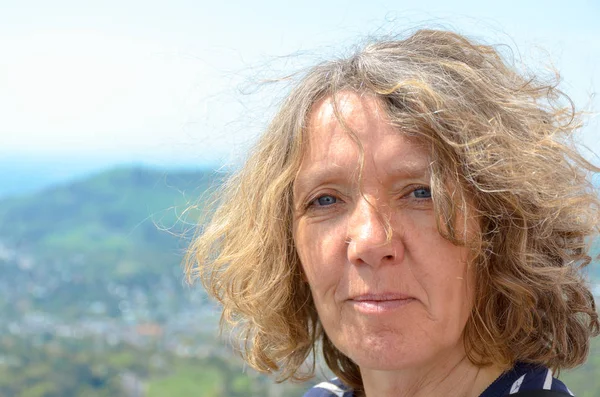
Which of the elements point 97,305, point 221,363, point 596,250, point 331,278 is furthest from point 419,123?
point 97,305

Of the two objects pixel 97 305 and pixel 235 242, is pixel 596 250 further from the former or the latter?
pixel 97 305

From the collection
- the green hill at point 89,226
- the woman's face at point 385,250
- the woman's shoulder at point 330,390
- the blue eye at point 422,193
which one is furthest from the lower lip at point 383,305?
the green hill at point 89,226

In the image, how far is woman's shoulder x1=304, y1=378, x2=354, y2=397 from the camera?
2.05 metres

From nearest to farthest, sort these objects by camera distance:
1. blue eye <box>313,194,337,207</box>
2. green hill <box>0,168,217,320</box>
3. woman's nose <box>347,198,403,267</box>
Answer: woman's nose <box>347,198,403,267</box>
blue eye <box>313,194,337,207</box>
green hill <box>0,168,217,320</box>

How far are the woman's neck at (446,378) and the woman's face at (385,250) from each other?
6cm

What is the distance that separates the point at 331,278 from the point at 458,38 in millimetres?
645

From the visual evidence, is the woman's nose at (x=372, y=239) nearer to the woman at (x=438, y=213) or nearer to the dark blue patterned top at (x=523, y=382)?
the woman at (x=438, y=213)

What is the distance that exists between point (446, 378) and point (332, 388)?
51 centimetres

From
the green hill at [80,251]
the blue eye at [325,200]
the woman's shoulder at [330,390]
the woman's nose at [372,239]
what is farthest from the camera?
the green hill at [80,251]

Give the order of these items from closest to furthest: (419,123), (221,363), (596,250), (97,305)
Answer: (419,123)
(596,250)
(221,363)
(97,305)

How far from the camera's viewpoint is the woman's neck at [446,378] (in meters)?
1.63

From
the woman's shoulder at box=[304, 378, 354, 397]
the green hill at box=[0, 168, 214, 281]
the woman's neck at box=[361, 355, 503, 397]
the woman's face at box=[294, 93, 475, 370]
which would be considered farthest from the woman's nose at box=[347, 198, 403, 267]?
the green hill at box=[0, 168, 214, 281]

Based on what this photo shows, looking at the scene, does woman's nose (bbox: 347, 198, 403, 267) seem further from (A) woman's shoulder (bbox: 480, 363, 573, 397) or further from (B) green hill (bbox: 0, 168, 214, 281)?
(B) green hill (bbox: 0, 168, 214, 281)

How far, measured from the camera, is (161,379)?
17.7ft
